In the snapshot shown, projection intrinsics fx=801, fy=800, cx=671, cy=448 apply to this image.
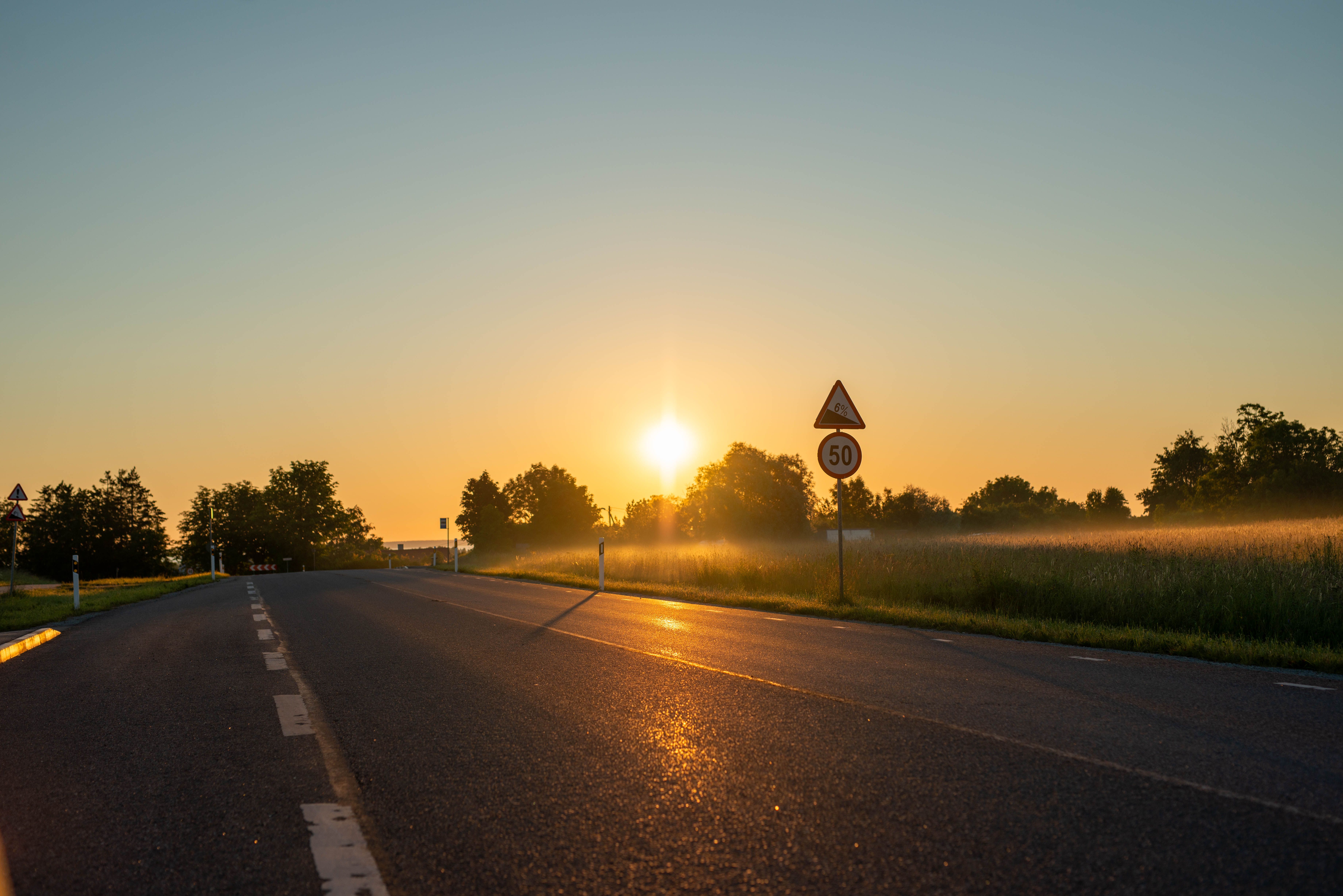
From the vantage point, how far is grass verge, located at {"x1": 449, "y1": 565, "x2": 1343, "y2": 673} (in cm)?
762

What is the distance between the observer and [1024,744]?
4578 mm

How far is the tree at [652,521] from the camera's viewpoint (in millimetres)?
85625

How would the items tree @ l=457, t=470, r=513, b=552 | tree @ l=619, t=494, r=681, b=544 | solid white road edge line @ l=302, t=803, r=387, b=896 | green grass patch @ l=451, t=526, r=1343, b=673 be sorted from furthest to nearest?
tree @ l=457, t=470, r=513, b=552
tree @ l=619, t=494, r=681, b=544
green grass patch @ l=451, t=526, r=1343, b=673
solid white road edge line @ l=302, t=803, r=387, b=896

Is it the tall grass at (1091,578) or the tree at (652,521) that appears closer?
the tall grass at (1091,578)

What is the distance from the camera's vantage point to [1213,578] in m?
11.5

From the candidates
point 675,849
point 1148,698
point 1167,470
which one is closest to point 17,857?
point 675,849

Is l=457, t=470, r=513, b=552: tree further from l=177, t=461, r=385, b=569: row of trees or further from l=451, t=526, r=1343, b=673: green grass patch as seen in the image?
l=451, t=526, r=1343, b=673: green grass patch

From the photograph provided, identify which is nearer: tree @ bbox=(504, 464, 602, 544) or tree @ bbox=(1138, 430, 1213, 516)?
tree @ bbox=(1138, 430, 1213, 516)

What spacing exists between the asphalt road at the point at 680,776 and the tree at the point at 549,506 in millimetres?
121693

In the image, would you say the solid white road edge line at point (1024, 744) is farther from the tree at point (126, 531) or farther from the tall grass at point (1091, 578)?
the tree at point (126, 531)

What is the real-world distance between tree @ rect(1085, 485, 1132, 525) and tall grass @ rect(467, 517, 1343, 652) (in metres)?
105

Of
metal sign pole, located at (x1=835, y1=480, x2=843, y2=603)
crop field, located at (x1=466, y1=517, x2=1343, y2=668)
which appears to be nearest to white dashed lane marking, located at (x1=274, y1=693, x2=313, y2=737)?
crop field, located at (x1=466, y1=517, x2=1343, y2=668)

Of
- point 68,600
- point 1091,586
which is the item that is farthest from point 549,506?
point 1091,586

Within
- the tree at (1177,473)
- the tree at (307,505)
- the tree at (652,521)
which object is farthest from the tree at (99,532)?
the tree at (1177,473)
